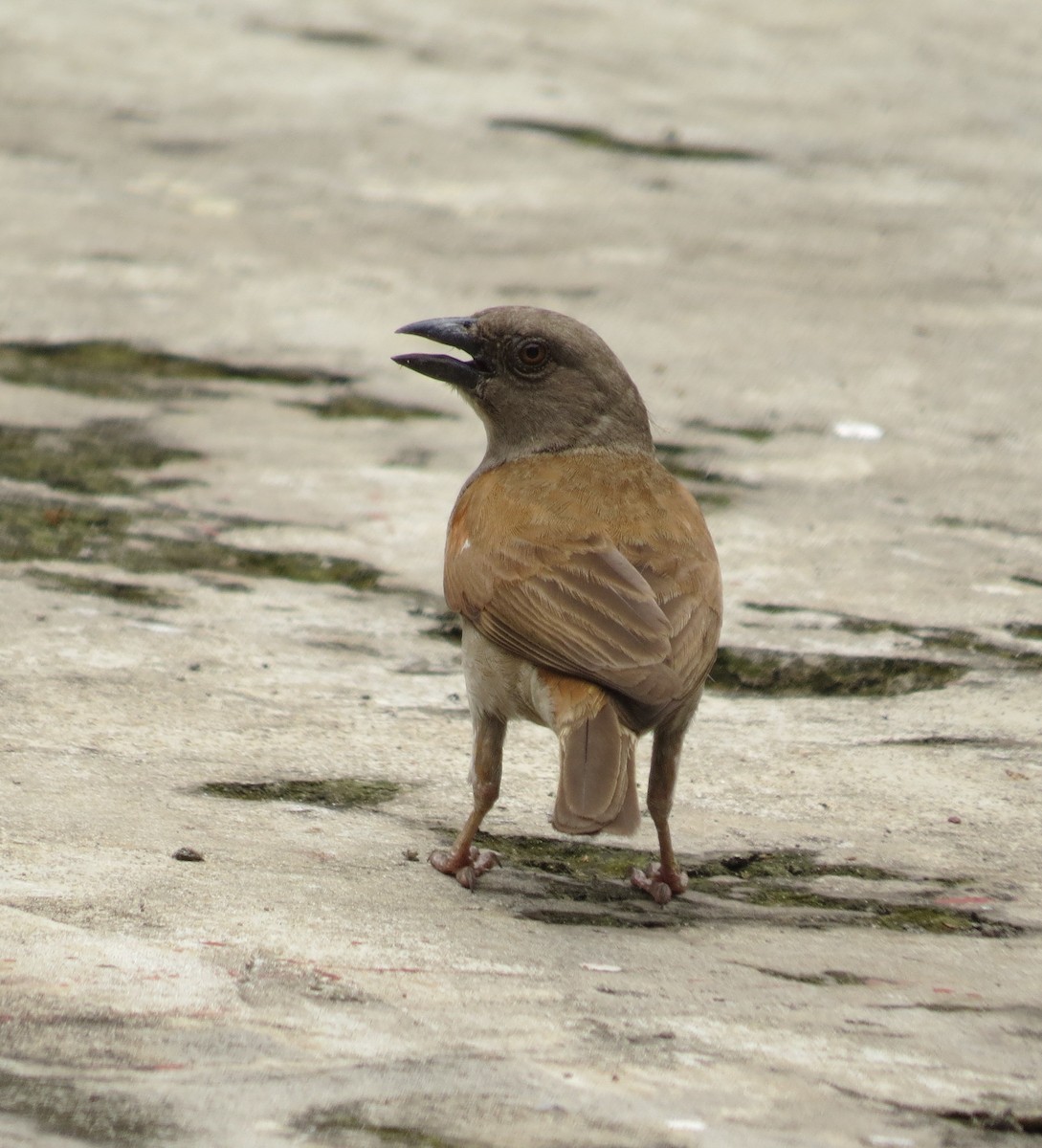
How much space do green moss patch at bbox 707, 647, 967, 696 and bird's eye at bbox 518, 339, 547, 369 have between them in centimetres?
109

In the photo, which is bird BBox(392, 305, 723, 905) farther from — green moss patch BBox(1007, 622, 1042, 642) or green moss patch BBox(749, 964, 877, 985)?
green moss patch BBox(1007, 622, 1042, 642)

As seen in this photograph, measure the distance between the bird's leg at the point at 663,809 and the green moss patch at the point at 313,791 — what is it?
2.34ft

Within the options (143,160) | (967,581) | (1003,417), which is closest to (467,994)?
(967,581)

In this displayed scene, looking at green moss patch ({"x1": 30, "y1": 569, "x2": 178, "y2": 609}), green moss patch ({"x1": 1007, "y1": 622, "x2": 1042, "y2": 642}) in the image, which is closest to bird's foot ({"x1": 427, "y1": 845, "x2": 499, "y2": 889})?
green moss patch ({"x1": 30, "y1": 569, "x2": 178, "y2": 609})

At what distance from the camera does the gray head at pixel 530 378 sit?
19.1 ft

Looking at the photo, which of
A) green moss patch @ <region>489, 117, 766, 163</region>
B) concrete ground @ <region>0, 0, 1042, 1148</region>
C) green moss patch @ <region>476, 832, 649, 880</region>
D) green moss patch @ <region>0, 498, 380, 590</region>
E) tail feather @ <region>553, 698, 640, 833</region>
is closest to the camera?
concrete ground @ <region>0, 0, 1042, 1148</region>

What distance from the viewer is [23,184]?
11180 millimetres

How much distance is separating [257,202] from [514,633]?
7.11 metres

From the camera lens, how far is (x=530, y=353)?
19.2 ft

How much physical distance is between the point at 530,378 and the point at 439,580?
1017mm

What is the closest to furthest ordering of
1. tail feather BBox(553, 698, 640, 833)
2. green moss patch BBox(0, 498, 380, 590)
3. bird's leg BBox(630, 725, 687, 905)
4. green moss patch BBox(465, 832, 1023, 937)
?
tail feather BBox(553, 698, 640, 833)
green moss patch BBox(465, 832, 1023, 937)
bird's leg BBox(630, 725, 687, 905)
green moss patch BBox(0, 498, 380, 590)

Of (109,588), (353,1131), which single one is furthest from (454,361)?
(353,1131)

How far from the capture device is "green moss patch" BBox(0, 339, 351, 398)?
838 cm

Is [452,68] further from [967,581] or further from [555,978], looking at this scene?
[555,978]
